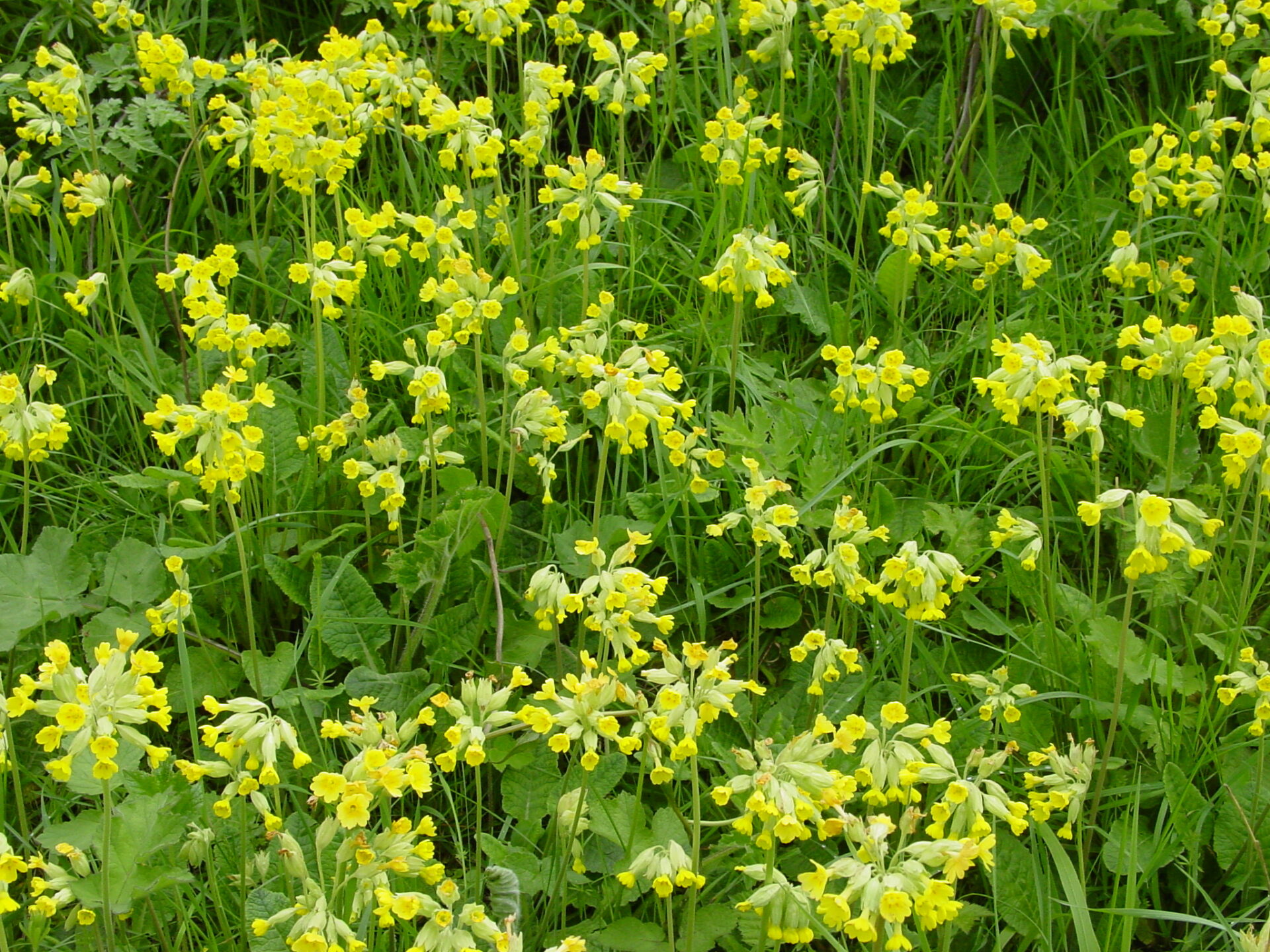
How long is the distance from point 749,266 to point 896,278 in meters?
0.79

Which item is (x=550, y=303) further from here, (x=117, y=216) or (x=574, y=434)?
(x=117, y=216)

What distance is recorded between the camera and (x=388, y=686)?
2854 millimetres

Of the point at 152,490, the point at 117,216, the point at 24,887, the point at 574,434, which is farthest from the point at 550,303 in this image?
the point at 24,887

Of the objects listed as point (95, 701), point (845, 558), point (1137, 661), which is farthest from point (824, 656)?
point (95, 701)

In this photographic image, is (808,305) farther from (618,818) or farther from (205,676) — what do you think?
(205,676)

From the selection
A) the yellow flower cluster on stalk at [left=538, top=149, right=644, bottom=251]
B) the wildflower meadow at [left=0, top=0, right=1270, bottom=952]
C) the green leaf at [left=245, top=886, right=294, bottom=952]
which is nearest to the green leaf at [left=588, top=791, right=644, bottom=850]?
the wildflower meadow at [left=0, top=0, right=1270, bottom=952]

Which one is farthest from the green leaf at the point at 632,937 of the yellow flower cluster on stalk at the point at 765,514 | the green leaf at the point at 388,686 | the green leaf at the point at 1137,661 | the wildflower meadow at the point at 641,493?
the green leaf at the point at 1137,661

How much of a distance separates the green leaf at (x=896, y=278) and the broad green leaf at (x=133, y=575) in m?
2.12

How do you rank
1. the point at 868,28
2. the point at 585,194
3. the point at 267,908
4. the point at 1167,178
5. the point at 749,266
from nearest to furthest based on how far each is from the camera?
the point at 267,908
the point at 749,266
the point at 585,194
the point at 1167,178
the point at 868,28

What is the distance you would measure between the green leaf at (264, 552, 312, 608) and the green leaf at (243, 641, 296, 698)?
144 millimetres

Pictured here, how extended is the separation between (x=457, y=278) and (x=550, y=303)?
2.48 ft

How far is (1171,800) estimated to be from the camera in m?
2.67

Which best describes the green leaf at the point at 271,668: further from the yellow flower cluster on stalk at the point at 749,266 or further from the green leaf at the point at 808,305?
the green leaf at the point at 808,305

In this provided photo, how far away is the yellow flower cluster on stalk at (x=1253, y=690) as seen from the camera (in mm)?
2625
